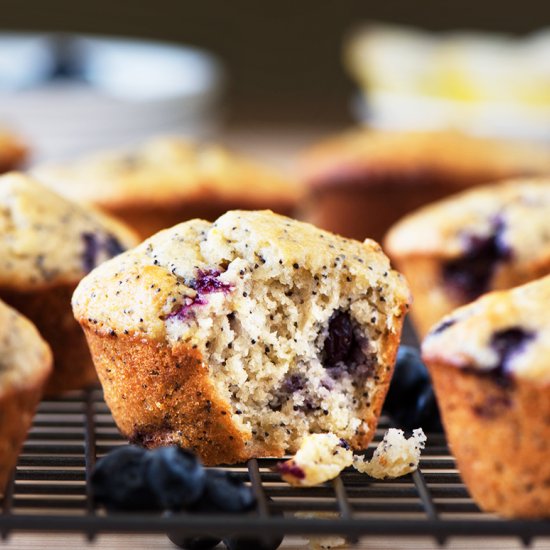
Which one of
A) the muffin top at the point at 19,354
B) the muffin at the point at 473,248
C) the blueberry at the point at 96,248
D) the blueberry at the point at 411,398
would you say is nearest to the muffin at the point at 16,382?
the muffin top at the point at 19,354

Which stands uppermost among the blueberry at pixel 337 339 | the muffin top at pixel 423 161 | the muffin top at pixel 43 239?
the blueberry at pixel 337 339

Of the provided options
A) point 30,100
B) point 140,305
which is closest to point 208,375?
point 140,305

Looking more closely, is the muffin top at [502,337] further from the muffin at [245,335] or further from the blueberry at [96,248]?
the blueberry at [96,248]

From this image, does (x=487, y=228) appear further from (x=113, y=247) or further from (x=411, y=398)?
(x=113, y=247)

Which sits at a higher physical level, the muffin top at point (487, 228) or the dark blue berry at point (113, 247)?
the muffin top at point (487, 228)

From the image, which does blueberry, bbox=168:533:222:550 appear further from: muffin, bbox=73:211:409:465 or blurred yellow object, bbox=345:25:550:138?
blurred yellow object, bbox=345:25:550:138

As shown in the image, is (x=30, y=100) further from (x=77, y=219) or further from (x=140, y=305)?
(x=140, y=305)

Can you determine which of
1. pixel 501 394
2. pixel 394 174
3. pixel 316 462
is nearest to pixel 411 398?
pixel 316 462
